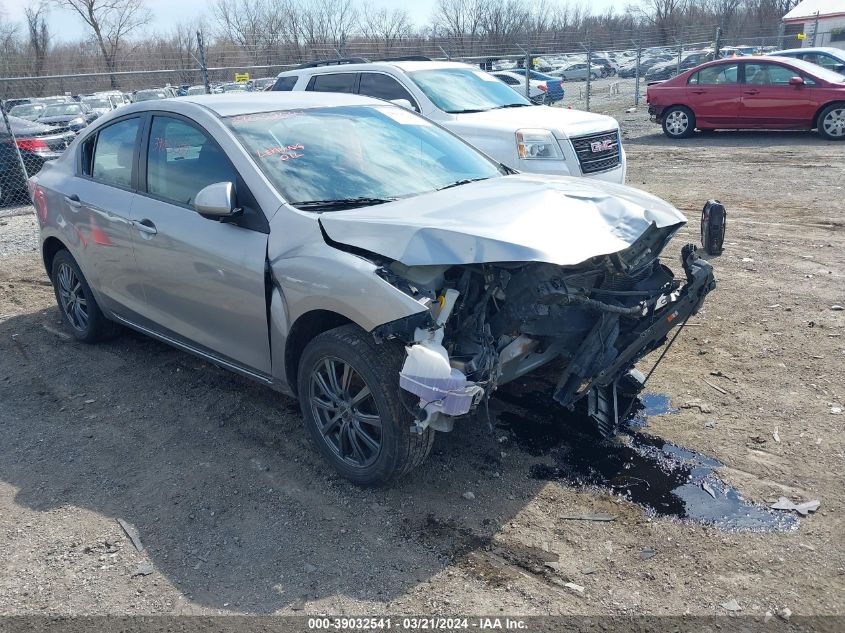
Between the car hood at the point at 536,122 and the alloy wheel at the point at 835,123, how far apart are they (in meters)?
7.82

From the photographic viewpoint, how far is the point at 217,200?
153 inches

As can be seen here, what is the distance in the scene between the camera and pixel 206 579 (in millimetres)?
3215

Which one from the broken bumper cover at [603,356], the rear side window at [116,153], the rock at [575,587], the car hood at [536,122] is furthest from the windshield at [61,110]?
the rock at [575,587]

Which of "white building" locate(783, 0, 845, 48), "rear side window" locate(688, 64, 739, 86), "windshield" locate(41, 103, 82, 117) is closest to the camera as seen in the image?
"rear side window" locate(688, 64, 739, 86)

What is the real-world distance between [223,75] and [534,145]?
21666 mm

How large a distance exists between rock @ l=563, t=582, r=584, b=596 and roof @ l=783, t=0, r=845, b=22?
45317 mm

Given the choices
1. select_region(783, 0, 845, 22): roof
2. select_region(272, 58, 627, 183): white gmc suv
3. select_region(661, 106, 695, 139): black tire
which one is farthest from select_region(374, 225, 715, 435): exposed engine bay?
select_region(783, 0, 845, 22): roof

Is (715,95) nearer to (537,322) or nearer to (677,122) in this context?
(677,122)

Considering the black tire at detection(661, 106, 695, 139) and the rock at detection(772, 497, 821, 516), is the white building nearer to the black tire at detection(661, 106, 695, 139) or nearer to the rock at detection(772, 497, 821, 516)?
the black tire at detection(661, 106, 695, 139)

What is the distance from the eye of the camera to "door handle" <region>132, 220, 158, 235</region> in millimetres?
4591

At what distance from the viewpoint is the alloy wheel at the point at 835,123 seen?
1449cm

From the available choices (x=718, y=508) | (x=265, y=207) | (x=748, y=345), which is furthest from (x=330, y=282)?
(x=748, y=345)

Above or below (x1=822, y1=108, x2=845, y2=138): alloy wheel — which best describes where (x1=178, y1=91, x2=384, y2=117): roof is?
above

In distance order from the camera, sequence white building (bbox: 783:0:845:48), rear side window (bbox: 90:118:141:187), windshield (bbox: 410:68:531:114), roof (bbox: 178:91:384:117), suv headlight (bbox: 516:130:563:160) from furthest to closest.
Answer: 1. white building (bbox: 783:0:845:48)
2. windshield (bbox: 410:68:531:114)
3. suv headlight (bbox: 516:130:563:160)
4. rear side window (bbox: 90:118:141:187)
5. roof (bbox: 178:91:384:117)
